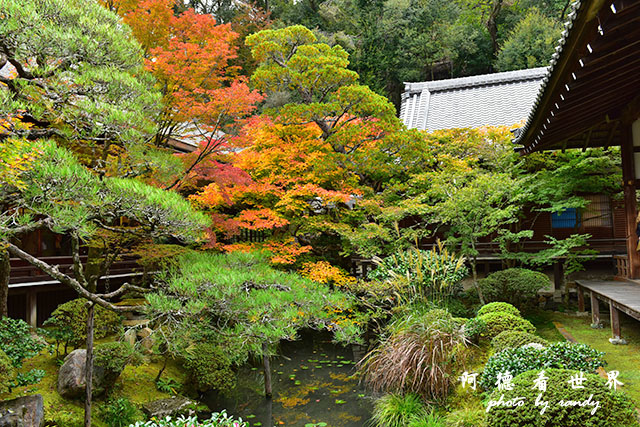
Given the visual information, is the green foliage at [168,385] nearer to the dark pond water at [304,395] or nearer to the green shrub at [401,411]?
the dark pond water at [304,395]

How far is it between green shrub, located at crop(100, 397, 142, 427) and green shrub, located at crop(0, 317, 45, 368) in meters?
1.19

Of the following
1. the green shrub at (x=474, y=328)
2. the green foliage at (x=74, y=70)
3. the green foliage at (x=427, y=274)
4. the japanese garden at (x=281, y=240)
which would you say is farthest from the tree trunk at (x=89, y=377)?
the green shrub at (x=474, y=328)

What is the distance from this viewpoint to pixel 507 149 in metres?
9.94

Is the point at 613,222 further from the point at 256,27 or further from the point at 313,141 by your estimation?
the point at 256,27

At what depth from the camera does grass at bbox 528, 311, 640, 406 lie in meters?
4.87

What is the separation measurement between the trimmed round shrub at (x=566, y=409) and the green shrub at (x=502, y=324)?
2222 millimetres

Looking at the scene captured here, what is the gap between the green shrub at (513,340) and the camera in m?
4.73

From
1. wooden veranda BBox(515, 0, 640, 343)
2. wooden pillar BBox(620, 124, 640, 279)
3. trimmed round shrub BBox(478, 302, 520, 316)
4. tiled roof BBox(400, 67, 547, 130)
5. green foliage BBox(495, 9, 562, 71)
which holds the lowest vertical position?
trimmed round shrub BBox(478, 302, 520, 316)

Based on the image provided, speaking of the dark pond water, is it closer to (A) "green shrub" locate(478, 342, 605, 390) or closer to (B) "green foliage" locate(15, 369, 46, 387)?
(A) "green shrub" locate(478, 342, 605, 390)

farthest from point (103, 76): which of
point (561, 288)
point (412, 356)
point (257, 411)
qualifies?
point (561, 288)

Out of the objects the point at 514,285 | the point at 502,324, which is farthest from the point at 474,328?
the point at 514,285

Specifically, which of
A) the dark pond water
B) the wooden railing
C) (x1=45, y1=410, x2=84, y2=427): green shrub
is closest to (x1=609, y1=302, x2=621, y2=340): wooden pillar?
the wooden railing

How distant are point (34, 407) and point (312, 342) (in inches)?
237

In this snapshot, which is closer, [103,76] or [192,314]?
[103,76]
